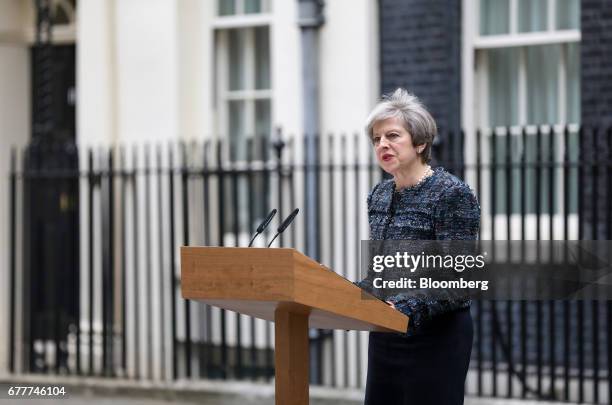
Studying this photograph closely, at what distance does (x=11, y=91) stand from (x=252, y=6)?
2.57 meters

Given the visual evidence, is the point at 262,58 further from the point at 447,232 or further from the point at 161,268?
the point at 447,232

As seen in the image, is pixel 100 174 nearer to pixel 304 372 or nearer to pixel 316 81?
pixel 316 81

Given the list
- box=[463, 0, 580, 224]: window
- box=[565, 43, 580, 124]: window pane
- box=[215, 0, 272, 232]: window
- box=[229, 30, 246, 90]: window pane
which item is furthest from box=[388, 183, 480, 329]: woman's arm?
box=[229, 30, 246, 90]: window pane

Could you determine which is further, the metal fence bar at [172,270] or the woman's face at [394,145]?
the metal fence bar at [172,270]

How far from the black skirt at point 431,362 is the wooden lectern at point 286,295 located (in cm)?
26

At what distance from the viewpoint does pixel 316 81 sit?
905cm

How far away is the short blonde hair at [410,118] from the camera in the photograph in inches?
161

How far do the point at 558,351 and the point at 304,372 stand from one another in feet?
16.2

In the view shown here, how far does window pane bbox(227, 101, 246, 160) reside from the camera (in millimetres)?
9914

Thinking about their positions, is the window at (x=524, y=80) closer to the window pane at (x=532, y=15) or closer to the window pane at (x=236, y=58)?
the window pane at (x=532, y=15)

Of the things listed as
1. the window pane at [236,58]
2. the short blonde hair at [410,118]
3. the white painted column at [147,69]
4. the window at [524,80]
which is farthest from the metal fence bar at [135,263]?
the short blonde hair at [410,118]

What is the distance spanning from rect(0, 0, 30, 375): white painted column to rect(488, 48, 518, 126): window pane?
4.38m

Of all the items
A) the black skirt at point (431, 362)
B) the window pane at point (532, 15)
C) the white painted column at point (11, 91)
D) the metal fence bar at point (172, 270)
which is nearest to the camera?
the black skirt at point (431, 362)

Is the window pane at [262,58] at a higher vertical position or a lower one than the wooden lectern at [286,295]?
Result: higher
